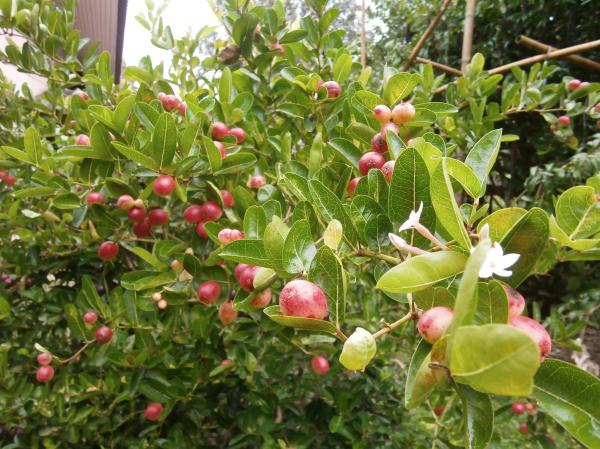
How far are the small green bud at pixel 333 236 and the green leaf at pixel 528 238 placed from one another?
0.19m

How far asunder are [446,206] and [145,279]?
2.67 ft

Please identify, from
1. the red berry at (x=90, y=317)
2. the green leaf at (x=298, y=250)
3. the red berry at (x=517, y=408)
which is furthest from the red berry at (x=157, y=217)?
the red berry at (x=517, y=408)

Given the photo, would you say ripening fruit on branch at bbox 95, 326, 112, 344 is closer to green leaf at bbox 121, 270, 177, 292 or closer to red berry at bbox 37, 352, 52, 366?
red berry at bbox 37, 352, 52, 366

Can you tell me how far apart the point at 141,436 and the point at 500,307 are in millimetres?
1503

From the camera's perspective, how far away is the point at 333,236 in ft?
1.85

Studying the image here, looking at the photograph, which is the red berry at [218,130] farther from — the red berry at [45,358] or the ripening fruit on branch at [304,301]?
the red berry at [45,358]

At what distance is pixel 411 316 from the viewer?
0.51 m

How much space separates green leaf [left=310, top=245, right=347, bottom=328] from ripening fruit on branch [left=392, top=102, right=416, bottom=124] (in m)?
0.42

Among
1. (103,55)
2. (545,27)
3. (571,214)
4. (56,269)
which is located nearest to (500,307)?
(571,214)

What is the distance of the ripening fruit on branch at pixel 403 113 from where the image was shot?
82cm

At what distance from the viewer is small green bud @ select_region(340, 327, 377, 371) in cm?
43

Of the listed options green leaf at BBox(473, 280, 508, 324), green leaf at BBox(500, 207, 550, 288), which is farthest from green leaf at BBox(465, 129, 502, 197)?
green leaf at BBox(473, 280, 508, 324)

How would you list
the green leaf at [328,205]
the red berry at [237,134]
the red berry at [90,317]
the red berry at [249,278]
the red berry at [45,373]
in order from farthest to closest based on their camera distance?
the red berry at [45,373] → the red berry at [90,317] → the red berry at [237,134] → the red berry at [249,278] → the green leaf at [328,205]

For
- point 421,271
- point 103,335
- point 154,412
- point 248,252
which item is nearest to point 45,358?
point 103,335
